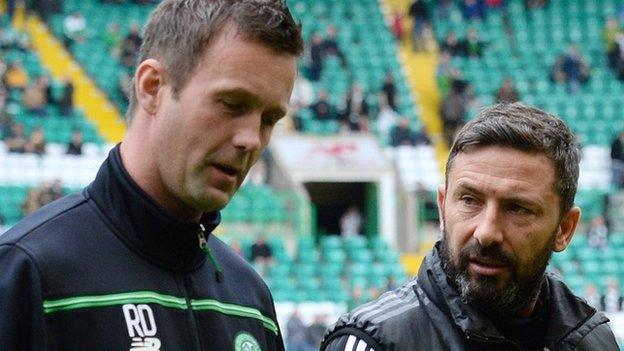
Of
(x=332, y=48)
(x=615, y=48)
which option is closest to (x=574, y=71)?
(x=615, y=48)

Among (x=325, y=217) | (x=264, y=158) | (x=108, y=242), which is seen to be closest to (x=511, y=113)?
(x=108, y=242)

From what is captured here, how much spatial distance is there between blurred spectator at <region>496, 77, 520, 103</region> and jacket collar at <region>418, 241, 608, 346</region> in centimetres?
1666

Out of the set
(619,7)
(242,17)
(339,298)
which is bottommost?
(339,298)

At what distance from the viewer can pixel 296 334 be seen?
12656mm

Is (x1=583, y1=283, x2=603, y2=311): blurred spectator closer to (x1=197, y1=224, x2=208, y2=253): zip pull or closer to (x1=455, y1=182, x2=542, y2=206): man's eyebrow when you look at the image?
(x1=455, y1=182, x2=542, y2=206): man's eyebrow

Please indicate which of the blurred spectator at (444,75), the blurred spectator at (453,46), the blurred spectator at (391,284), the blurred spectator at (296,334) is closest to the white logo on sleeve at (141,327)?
the blurred spectator at (296,334)

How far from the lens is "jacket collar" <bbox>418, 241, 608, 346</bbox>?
8.76 feet

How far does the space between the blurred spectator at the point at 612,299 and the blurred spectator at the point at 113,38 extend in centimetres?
808

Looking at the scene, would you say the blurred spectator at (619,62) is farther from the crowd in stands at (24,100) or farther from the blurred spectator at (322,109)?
the crowd in stands at (24,100)

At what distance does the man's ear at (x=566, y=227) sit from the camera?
290 cm

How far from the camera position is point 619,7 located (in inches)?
929

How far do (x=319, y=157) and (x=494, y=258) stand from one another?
14.9 m

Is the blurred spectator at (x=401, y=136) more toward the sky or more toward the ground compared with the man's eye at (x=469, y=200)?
more toward the sky

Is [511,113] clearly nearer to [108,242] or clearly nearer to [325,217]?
[108,242]
